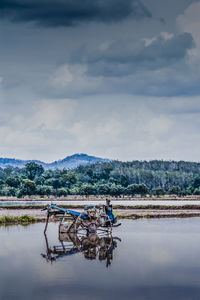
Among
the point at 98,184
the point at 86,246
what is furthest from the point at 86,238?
the point at 98,184

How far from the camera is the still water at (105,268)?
1552 cm

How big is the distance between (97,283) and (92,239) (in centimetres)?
1179

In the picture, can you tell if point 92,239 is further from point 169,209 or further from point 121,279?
point 169,209

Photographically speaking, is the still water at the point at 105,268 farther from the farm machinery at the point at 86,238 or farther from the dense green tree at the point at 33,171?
the dense green tree at the point at 33,171

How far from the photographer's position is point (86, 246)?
25484mm

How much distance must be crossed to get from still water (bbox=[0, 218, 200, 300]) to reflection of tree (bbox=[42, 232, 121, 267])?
0.16 ft

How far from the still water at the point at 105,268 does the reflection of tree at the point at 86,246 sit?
0.05 m

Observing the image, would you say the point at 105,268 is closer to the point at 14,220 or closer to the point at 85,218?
the point at 85,218

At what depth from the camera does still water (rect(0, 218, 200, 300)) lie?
1552 centimetres

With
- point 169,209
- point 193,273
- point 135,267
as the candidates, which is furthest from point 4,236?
point 169,209

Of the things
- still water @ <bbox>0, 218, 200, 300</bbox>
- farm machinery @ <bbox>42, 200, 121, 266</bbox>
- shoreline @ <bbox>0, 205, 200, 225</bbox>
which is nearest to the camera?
still water @ <bbox>0, 218, 200, 300</bbox>

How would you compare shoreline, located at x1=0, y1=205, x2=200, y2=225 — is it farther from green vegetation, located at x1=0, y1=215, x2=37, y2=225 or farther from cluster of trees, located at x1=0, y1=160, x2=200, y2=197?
cluster of trees, located at x1=0, y1=160, x2=200, y2=197

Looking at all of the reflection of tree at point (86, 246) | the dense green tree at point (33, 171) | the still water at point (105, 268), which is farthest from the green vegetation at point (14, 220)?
the dense green tree at point (33, 171)

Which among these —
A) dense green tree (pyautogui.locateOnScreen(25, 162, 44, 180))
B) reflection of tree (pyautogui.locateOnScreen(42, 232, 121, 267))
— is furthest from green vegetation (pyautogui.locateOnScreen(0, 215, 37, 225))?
dense green tree (pyautogui.locateOnScreen(25, 162, 44, 180))
